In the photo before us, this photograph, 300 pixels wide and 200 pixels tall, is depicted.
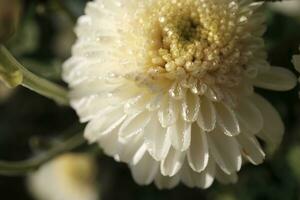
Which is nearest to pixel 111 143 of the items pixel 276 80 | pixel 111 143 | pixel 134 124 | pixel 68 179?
pixel 111 143

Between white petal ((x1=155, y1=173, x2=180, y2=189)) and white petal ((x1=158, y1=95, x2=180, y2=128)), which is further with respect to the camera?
white petal ((x1=155, y1=173, x2=180, y2=189))

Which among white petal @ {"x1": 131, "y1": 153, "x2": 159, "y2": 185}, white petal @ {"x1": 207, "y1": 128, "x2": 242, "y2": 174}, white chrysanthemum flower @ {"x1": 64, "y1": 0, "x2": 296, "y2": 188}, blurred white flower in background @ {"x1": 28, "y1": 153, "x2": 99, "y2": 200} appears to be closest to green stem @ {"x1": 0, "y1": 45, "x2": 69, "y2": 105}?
white chrysanthemum flower @ {"x1": 64, "y1": 0, "x2": 296, "y2": 188}

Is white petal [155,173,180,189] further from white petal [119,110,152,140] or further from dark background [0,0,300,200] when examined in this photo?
dark background [0,0,300,200]

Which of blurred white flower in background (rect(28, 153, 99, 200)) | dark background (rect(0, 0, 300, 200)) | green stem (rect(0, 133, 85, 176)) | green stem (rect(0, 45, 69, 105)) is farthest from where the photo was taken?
blurred white flower in background (rect(28, 153, 99, 200))

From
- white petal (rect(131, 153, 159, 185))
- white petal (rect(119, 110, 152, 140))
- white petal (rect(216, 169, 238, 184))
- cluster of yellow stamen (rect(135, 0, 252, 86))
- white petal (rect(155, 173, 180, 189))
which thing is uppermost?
cluster of yellow stamen (rect(135, 0, 252, 86))

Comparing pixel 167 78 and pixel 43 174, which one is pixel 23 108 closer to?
pixel 43 174

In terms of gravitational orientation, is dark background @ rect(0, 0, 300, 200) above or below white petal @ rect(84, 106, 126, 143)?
below

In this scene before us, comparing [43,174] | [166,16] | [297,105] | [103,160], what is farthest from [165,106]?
[43,174]
